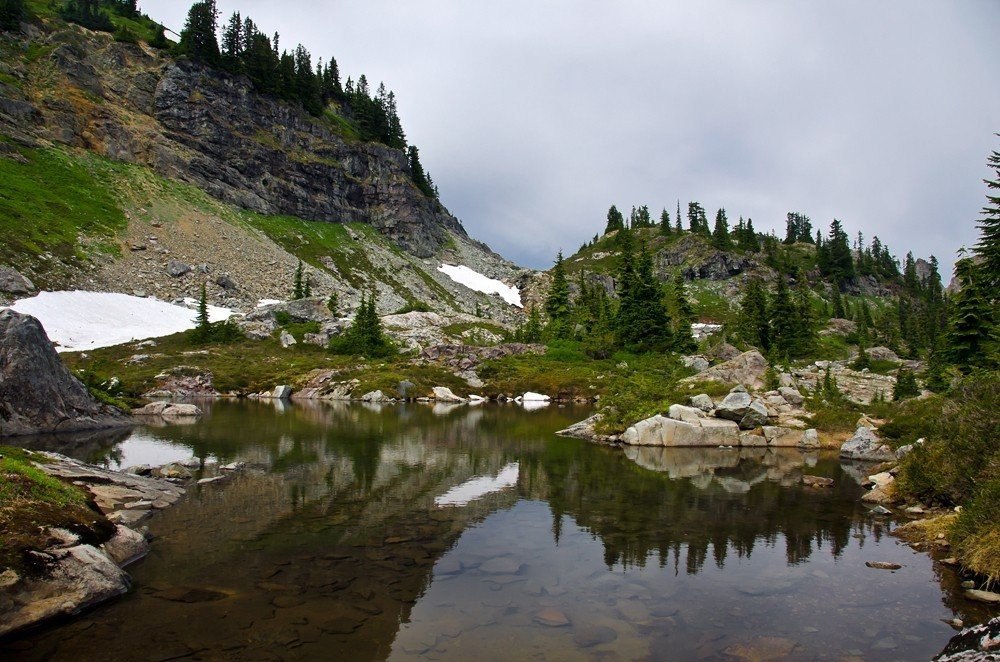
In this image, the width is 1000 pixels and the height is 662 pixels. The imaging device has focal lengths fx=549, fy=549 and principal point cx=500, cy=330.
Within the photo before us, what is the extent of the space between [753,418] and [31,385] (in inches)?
1626

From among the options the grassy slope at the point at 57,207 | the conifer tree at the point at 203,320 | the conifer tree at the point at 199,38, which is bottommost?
the conifer tree at the point at 203,320

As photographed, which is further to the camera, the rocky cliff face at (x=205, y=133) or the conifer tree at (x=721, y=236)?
the conifer tree at (x=721, y=236)

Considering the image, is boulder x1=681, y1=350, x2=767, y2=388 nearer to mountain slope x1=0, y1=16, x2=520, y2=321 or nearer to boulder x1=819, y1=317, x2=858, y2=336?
mountain slope x1=0, y1=16, x2=520, y2=321

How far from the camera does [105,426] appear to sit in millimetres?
34156

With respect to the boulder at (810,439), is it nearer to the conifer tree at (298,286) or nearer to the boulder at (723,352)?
the boulder at (723,352)

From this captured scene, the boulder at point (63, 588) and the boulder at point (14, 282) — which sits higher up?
the boulder at point (14, 282)

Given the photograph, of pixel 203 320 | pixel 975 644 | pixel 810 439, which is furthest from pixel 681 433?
pixel 203 320

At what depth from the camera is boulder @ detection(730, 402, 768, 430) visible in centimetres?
3425

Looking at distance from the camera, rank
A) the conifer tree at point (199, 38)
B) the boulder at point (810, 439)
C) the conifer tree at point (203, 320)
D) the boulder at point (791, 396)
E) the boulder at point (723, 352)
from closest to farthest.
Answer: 1. the boulder at point (810, 439)
2. the boulder at point (791, 396)
3. the boulder at point (723, 352)
4. the conifer tree at point (203, 320)
5. the conifer tree at point (199, 38)

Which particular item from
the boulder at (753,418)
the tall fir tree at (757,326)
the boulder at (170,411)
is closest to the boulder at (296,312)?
the boulder at (170,411)

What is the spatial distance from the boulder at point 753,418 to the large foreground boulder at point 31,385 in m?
39.8

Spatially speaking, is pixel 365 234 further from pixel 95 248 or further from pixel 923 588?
pixel 923 588

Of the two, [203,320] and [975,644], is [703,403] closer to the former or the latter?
[975,644]

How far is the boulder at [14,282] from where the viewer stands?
67812 millimetres
